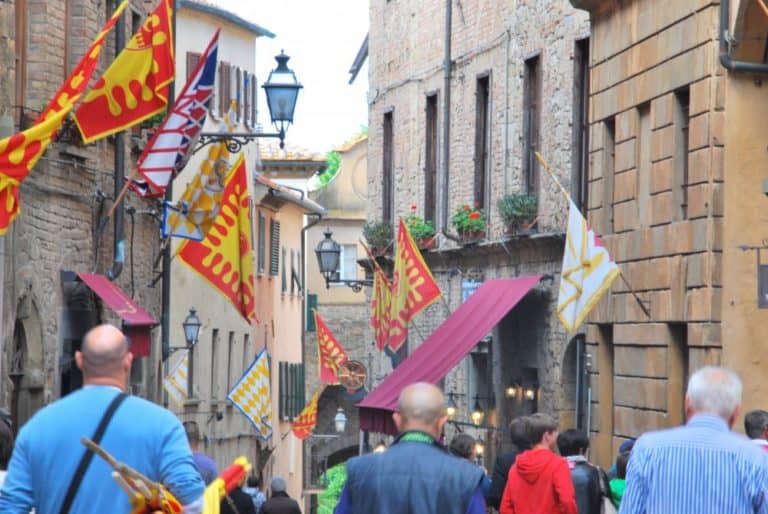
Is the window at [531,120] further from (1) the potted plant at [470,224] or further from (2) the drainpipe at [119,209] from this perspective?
(2) the drainpipe at [119,209]

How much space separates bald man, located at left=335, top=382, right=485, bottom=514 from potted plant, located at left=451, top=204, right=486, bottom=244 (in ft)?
71.9

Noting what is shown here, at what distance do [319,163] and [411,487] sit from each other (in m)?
51.6

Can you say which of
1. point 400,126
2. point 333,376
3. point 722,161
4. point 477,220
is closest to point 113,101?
point 722,161

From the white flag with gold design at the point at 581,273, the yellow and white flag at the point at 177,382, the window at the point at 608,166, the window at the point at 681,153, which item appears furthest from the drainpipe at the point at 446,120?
the window at the point at 681,153

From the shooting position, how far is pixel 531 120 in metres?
29.7

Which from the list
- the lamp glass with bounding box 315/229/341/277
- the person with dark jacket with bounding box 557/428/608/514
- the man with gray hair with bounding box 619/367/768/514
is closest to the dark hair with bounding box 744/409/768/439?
the person with dark jacket with bounding box 557/428/608/514

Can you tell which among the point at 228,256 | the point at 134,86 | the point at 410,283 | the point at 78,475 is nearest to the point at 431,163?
the point at 410,283

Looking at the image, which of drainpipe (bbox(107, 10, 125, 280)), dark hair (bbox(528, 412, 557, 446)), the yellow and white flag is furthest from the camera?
the yellow and white flag

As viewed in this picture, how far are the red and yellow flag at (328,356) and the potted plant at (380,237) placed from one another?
2.84m

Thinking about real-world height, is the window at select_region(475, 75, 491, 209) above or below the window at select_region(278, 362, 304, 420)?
above

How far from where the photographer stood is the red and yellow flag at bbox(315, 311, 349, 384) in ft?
132

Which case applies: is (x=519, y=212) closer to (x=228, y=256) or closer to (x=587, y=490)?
(x=228, y=256)

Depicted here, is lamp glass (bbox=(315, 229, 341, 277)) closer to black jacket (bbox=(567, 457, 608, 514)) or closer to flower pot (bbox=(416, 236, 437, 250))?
flower pot (bbox=(416, 236, 437, 250))

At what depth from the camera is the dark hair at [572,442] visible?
13594mm
